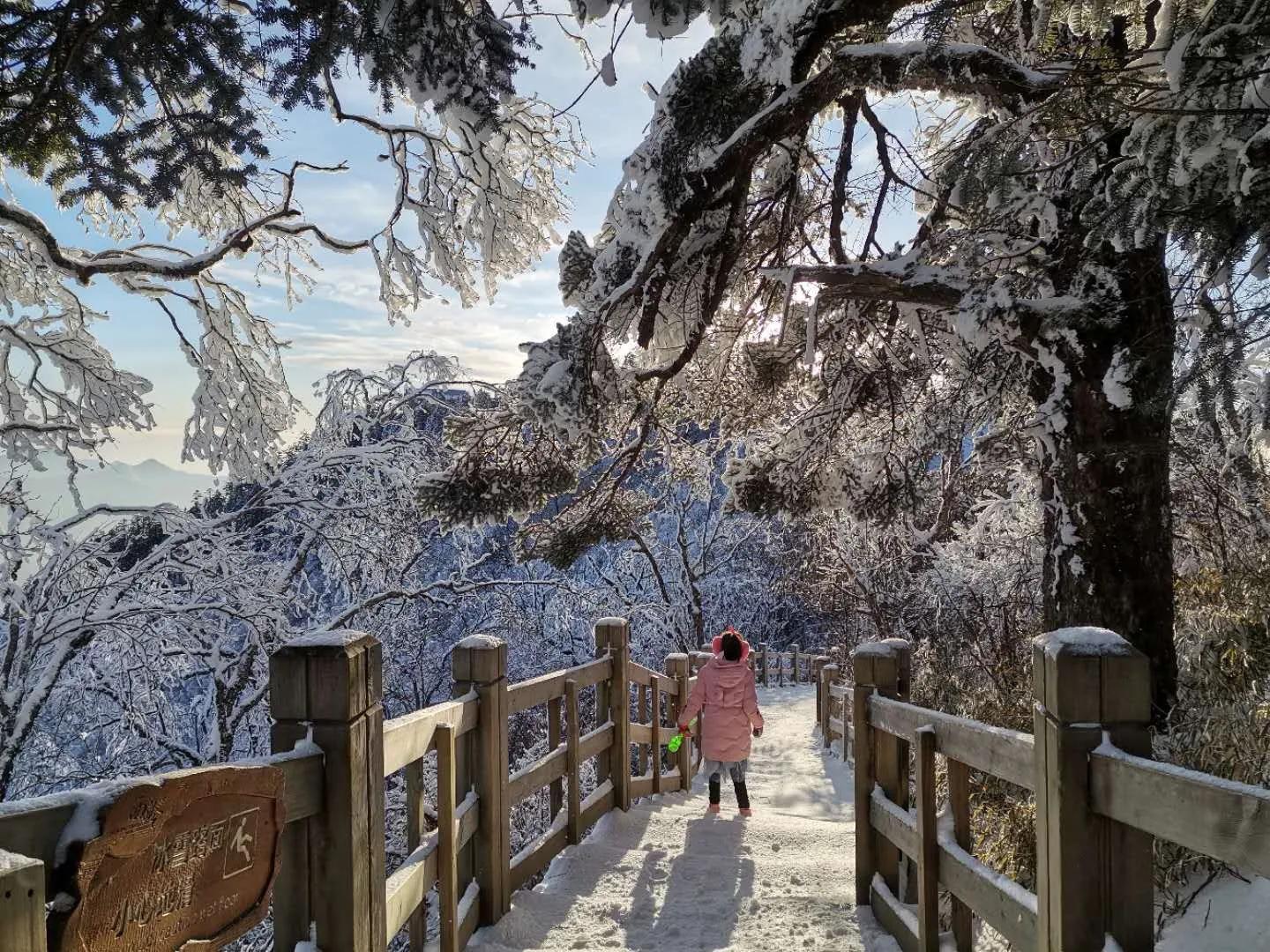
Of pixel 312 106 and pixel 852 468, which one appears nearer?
pixel 312 106

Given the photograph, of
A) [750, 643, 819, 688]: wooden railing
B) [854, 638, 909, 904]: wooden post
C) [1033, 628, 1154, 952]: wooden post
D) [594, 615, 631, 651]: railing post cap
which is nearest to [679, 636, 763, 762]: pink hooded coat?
[594, 615, 631, 651]: railing post cap

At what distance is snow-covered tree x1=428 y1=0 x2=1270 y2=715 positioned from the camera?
2889 mm

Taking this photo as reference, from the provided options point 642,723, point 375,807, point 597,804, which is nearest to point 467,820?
point 375,807

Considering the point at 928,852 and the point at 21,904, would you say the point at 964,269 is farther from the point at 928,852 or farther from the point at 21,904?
the point at 21,904

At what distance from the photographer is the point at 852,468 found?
778 cm

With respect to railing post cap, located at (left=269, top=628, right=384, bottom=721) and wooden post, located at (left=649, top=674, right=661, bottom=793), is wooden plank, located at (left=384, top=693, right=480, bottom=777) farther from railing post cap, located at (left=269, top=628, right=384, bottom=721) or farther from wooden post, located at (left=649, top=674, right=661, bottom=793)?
wooden post, located at (left=649, top=674, right=661, bottom=793)

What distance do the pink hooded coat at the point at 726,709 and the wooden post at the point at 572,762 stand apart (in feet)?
6.41

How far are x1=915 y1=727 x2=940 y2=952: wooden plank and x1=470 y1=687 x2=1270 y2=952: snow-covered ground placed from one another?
1.79 ft

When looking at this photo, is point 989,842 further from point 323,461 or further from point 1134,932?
point 323,461

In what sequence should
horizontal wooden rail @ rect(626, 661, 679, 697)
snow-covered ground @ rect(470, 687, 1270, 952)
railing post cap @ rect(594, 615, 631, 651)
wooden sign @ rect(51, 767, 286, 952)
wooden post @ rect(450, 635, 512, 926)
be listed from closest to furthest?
wooden sign @ rect(51, 767, 286, 952) → snow-covered ground @ rect(470, 687, 1270, 952) → wooden post @ rect(450, 635, 512, 926) → railing post cap @ rect(594, 615, 631, 651) → horizontal wooden rail @ rect(626, 661, 679, 697)

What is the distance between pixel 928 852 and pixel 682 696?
20.2 feet

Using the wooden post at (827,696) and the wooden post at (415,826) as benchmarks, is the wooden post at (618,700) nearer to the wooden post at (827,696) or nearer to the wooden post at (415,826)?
the wooden post at (415,826)

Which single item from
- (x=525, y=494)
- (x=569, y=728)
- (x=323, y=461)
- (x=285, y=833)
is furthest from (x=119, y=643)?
(x=285, y=833)

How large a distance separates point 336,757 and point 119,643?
8.30m
